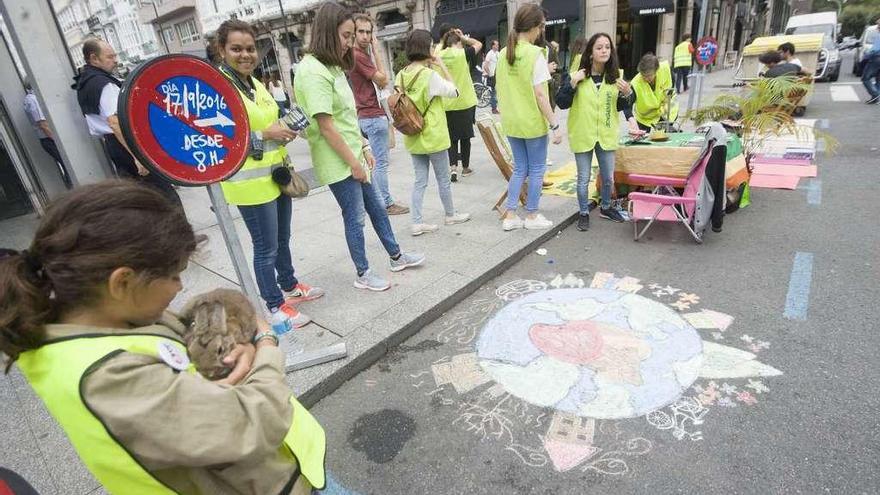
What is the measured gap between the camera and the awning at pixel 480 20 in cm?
1777

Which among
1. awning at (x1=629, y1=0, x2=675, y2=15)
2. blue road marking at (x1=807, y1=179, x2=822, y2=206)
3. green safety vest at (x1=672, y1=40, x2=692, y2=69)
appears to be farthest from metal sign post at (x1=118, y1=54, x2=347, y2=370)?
awning at (x1=629, y1=0, x2=675, y2=15)

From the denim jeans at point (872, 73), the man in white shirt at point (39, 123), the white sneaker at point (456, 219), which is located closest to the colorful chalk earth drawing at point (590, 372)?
the white sneaker at point (456, 219)

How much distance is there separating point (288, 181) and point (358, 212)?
0.66m

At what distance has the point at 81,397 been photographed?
82 cm

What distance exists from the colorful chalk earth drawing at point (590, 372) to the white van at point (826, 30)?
16613 millimetres

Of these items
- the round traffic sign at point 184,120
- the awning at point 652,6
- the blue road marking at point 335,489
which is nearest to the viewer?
the round traffic sign at point 184,120

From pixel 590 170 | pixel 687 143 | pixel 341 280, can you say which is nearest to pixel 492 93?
pixel 687 143

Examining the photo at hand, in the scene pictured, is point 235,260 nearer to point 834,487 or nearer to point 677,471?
point 677,471

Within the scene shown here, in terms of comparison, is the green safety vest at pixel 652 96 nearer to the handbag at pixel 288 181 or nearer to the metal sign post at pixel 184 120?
the handbag at pixel 288 181

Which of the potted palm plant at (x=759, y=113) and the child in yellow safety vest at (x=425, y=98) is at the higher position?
the child in yellow safety vest at (x=425, y=98)

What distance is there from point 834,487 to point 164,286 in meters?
2.52

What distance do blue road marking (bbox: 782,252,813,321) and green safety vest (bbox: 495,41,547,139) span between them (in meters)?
2.25

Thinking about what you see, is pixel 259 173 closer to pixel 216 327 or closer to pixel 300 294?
pixel 300 294

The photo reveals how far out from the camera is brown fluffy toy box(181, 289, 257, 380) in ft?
3.86
